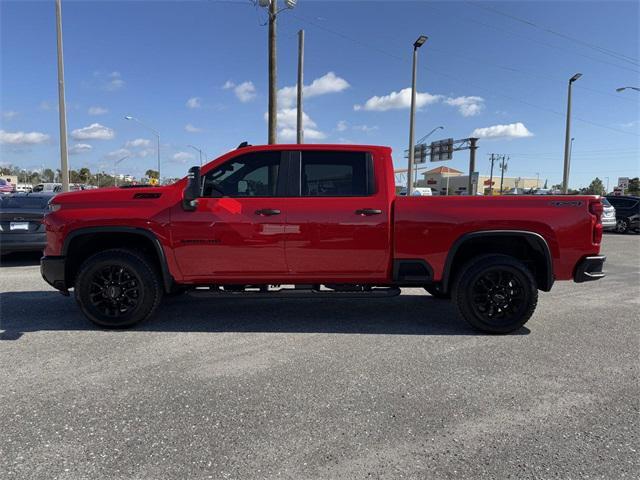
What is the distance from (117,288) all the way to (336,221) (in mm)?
2469

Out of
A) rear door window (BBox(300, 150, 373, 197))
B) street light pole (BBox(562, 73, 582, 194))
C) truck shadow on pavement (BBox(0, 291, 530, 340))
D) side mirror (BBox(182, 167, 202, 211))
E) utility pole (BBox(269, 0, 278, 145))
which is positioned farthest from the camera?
street light pole (BBox(562, 73, 582, 194))

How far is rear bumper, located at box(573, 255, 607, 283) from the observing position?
4.77 metres

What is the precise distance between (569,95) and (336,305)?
28649 mm

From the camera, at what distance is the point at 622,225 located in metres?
19.9

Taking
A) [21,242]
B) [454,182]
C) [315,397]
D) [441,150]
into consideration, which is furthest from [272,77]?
[454,182]

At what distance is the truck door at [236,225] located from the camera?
4.71m

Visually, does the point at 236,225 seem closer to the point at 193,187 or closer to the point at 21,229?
the point at 193,187

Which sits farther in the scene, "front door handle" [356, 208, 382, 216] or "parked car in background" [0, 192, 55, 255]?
"parked car in background" [0, 192, 55, 255]

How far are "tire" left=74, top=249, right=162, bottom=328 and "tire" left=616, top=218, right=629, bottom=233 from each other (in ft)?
69.9

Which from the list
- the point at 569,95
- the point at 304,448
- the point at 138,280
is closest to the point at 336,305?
the point at 138,280

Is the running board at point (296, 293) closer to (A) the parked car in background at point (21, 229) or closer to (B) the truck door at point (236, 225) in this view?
(B) the truck door at point (236, 225)

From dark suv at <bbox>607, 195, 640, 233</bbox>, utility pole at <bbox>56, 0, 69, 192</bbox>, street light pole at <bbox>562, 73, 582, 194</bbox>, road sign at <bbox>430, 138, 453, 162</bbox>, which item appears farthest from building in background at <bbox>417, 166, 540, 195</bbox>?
utility pole at <bbox>56, 0, 69, 192</bbox>

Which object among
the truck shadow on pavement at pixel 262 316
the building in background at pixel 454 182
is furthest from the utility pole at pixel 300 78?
the building in background at pixel 454 182

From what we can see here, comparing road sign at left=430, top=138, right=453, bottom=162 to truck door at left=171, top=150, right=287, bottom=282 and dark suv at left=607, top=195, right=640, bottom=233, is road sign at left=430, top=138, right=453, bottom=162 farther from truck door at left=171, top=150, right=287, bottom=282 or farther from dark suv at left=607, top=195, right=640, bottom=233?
truck door at left=171, top=150, right=287, bottom=282
